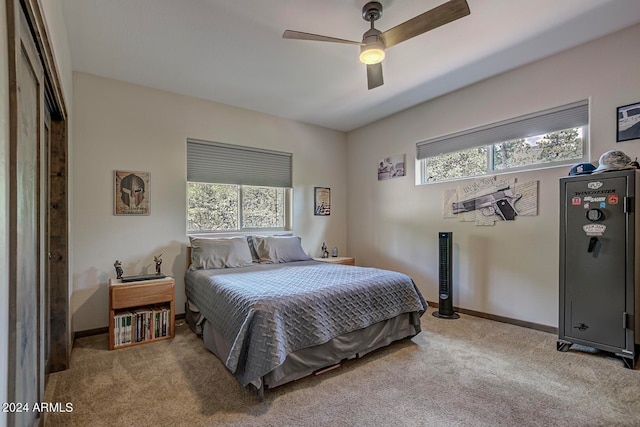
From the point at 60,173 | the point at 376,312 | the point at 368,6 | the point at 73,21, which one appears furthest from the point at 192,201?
the point at 368,6

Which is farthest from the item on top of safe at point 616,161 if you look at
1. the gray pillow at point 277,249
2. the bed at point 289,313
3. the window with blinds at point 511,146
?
the gray pillow at point 277,249

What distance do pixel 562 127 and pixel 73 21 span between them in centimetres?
444

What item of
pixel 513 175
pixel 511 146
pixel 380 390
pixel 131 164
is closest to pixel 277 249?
pixel 131 164

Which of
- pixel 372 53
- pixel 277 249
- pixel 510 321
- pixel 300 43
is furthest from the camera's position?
pixel 277 249

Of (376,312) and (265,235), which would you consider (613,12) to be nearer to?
(376,312)

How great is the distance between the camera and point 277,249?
3932mm

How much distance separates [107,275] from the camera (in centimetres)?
325

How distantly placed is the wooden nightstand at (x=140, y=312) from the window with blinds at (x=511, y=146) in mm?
3486

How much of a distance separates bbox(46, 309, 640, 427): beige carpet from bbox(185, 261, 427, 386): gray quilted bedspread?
28 centimetres

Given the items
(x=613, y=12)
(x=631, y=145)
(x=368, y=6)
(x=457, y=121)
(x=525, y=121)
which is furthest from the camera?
(x=457, y=121)

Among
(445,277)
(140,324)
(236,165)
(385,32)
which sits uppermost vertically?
(385,32)

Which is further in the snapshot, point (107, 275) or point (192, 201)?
point (192, 201)

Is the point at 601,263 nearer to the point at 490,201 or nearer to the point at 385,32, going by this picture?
the point at 490,201

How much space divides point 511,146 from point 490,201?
25.3 inches
